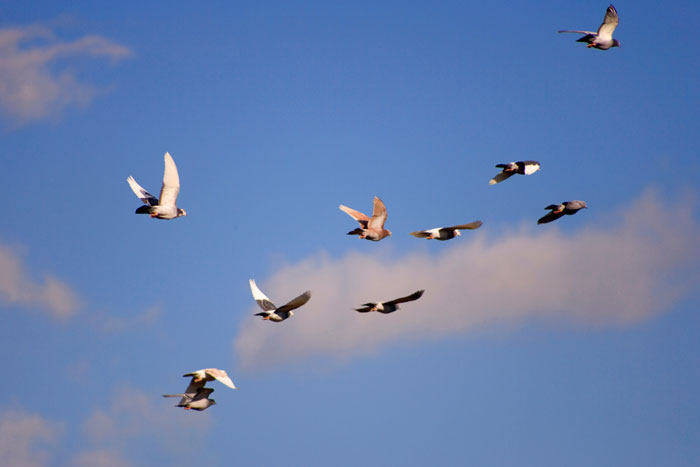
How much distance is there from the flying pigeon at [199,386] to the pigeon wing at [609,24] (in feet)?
99.3

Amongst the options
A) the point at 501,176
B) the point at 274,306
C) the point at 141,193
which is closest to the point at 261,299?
the point at 274,306

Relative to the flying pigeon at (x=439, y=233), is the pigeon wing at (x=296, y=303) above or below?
below

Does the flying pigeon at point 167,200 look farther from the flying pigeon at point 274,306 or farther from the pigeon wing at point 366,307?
the pigeon wing at point 366,307

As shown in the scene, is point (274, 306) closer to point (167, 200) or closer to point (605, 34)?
point (167, 200)

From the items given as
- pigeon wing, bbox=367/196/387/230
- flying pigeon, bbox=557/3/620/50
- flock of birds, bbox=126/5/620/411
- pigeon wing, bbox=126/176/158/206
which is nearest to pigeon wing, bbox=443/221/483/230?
flock of birds, bbox=126/5/620/411

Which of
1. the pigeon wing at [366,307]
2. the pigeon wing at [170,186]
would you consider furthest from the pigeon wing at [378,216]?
the pigeon wing at [170,186]

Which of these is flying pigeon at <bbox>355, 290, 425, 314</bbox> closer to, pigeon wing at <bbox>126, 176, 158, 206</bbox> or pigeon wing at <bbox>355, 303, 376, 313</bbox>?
pigeon wing at <bbox>355, 303, 376, 313</bbox>

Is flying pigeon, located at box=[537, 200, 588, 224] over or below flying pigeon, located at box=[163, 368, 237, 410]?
over

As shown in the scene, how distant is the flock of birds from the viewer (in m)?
50.0

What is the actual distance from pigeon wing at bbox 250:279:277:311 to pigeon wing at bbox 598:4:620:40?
25.7m

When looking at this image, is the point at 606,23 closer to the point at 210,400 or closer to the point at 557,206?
the point at 557,206

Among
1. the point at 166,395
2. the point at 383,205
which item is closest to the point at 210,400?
the point at 166,395

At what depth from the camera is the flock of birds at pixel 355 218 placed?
164 feet

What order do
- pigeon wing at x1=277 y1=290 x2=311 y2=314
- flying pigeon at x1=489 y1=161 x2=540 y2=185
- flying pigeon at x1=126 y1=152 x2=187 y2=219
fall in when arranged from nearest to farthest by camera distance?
pigeon wing at x1=277 y1=290 x2=311 y2=314 → flying pigeon at x1=489 y1=161 x2=540 y2=185 → flying pigeon at x1=126 y1=152 x2=187 y2=219
